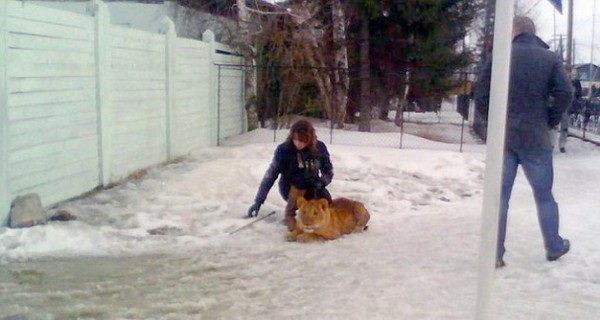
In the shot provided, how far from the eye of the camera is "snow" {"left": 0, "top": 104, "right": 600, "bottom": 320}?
190 inches

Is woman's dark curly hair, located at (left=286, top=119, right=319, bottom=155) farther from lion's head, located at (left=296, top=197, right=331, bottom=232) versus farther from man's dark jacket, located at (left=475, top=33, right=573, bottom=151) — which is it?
man's dark jacket, located at (left=475, top=33, right=573, bottom=151)

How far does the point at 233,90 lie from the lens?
51.0 ft

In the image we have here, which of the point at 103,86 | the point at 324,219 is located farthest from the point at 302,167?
the point at 103,86

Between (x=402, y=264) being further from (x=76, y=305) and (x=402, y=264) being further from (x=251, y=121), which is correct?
(x=251, y=121)

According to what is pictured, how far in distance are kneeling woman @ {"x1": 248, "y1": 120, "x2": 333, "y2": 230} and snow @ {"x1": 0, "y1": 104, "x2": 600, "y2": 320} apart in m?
0.42

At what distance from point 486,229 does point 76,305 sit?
9.56 ft

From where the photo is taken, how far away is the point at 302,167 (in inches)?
291

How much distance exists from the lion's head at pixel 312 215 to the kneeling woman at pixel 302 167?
0.42 m

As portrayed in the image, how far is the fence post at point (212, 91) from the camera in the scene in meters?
14.0

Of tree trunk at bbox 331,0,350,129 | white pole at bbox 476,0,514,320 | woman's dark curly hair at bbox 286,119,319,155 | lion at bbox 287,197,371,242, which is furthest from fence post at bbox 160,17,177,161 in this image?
white pole at bbox 476,0,514,320

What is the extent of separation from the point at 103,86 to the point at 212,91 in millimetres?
5065

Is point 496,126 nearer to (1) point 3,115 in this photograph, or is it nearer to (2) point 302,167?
(2) point 302,167

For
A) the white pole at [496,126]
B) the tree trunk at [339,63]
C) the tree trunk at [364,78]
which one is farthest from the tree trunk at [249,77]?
the white pole at [496,126]

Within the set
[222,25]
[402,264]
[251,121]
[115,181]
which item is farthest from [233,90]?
[402,264]
